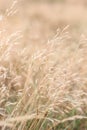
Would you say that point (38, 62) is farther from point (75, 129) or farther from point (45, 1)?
point (45, 1)

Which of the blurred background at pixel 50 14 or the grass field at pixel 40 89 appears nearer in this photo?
the grass field at pixel 40 89

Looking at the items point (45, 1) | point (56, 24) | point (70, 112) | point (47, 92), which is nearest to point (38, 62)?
point (47, 92)

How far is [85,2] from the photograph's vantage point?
606 inches

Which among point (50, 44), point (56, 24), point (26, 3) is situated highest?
point (26, 3)

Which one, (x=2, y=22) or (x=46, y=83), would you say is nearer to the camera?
(x=46, y=83)

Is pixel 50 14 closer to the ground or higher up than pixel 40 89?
higher up

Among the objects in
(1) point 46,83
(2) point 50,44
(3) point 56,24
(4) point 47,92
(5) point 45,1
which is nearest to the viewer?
(1) point 46,83

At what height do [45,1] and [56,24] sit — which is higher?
[45,1]

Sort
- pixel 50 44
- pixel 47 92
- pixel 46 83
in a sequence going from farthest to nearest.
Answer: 1. pixel 50 44
2. pixel 47 92
3. pixel 46 83

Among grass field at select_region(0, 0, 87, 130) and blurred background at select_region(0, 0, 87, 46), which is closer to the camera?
grass field at select_region(0, 0, 87, 130)

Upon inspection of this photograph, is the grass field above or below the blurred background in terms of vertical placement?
below

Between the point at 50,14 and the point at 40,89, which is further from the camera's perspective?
the point at 50,14

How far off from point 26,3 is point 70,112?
10206 millimetres

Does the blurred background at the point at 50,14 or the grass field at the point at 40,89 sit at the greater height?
the blurred background at the point at 50,14
